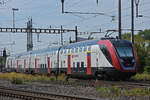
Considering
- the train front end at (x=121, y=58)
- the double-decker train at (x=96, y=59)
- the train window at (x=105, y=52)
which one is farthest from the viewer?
the train window at (x=105, y=52)

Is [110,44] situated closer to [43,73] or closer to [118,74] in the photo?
[118,74]

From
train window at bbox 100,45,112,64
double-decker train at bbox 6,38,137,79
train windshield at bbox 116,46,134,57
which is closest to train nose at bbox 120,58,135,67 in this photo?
double-decker train at bbox 6,38,137,79

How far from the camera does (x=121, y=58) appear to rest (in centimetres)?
2398

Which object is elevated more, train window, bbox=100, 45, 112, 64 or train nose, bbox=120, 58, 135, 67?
train window, bbox=100, 45, 112, 64

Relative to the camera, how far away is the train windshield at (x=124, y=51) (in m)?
24.3

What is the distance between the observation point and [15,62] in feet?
176

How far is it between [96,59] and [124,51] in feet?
7.91

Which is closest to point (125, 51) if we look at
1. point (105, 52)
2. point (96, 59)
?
point (105, 52)

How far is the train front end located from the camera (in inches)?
936

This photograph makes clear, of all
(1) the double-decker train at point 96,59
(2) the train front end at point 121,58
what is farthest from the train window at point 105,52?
(2) the train front end at point 121,58

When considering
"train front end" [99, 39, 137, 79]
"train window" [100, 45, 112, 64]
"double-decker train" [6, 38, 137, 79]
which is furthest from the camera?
"train window" [100, 45, 112, 64]

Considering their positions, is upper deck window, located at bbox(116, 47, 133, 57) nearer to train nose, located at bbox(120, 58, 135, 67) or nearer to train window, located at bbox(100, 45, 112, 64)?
train nose, located at bbox(120, 58, 135, 67)

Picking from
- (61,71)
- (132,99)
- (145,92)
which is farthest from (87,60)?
(132,99)

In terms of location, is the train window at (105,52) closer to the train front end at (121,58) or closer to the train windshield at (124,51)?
the train front end at (121,58)
